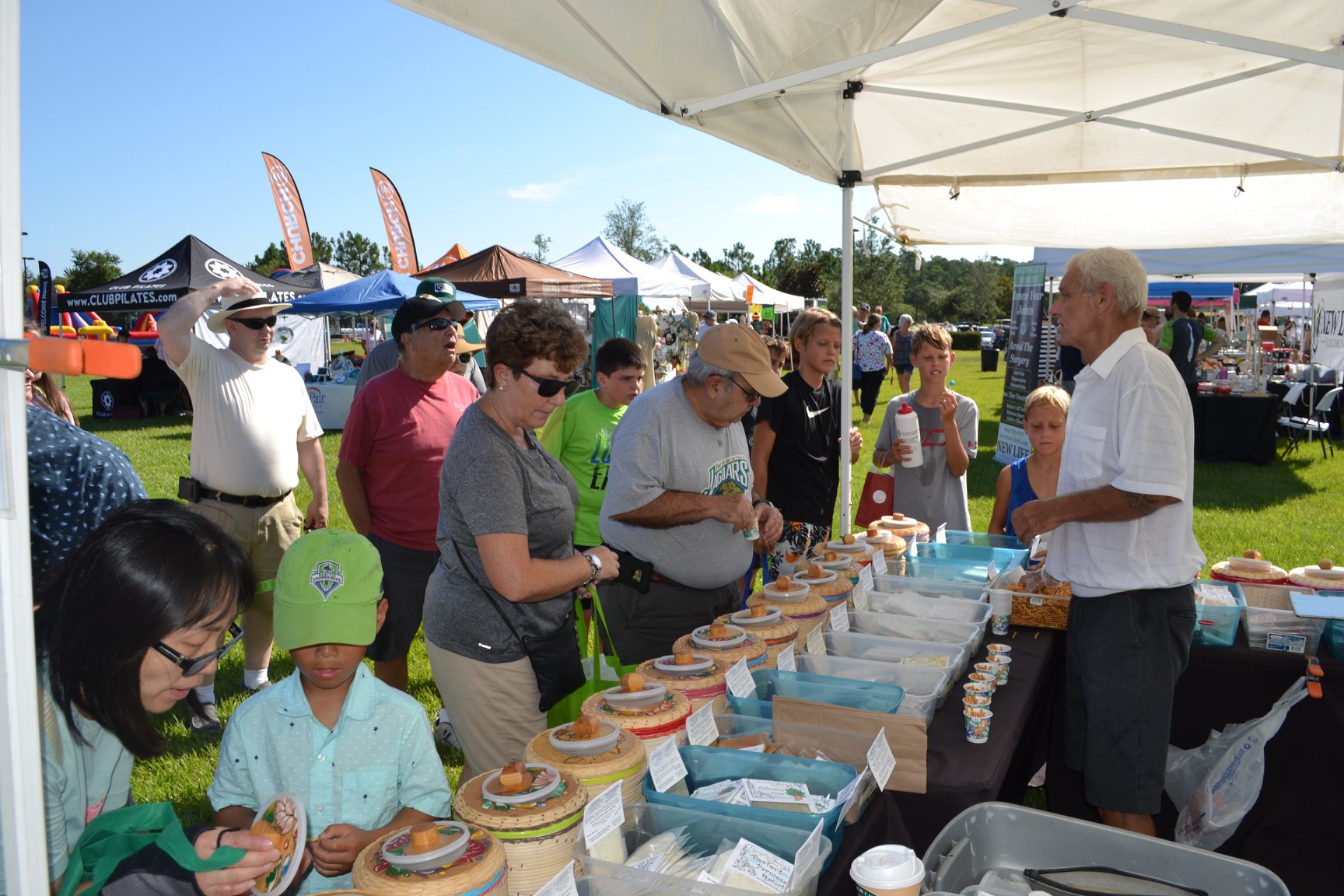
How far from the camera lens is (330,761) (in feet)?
5.05

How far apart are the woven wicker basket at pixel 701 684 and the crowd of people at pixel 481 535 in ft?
1.03

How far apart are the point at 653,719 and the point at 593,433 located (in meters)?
2.40

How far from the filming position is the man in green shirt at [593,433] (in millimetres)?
3910

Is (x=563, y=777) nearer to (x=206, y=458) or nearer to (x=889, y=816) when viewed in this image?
(x=889, y=816)

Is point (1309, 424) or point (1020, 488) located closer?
point (1020, 488)

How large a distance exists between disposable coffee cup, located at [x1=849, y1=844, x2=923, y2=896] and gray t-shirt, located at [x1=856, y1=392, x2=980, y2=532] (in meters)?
2.79

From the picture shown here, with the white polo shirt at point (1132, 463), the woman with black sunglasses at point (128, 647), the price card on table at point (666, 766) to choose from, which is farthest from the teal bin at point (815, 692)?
the woman with black sunglasses at point (128, 647)

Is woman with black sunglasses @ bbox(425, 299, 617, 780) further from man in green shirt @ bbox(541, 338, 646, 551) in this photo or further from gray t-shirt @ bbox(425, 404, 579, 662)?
man in green shirt @ bbox(541, 338, 646, 551)

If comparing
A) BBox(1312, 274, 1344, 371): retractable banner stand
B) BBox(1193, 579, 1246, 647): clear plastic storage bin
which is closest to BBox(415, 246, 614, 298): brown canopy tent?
BBox(1193, 579, 1246, 647): clear plastic storage bin

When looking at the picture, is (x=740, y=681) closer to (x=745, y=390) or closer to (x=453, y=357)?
(x=745, y=390)

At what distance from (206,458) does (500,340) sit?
229 cm

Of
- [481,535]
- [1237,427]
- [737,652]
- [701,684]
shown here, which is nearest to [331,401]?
[1237,427]

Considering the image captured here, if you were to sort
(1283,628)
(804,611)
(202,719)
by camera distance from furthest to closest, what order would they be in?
(202,719)
(1283,628)
(804,611)

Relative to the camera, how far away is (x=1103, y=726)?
2.40 meters
